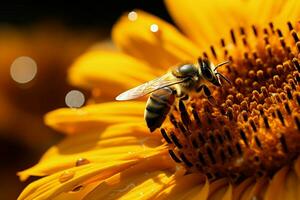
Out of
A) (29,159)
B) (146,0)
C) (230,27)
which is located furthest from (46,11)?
(230,27)

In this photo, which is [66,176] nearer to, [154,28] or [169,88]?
[169,88]

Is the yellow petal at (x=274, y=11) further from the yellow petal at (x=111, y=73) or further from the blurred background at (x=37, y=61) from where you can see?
the blurred background at (x=37, y=61)

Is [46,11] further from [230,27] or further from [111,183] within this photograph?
[111,183]

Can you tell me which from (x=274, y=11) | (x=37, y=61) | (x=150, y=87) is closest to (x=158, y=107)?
(x=150, y=87)

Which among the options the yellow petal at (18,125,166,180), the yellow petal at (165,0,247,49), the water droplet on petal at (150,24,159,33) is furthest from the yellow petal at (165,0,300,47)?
the yellow petal at (18,125,166,180)

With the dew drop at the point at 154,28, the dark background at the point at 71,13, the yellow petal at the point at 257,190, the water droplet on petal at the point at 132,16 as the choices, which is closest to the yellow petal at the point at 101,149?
the yellow petal at the point at 257,190
